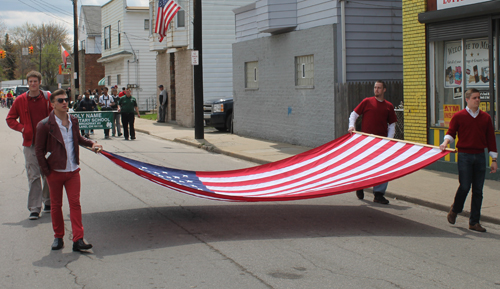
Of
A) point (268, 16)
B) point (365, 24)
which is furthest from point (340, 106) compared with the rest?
point (268, 16)

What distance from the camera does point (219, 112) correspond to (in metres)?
23.1

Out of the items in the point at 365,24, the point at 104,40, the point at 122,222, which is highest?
the point at 104,40

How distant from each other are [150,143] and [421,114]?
10.5 meters

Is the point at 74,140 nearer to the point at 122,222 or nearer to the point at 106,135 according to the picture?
the point at 122,222

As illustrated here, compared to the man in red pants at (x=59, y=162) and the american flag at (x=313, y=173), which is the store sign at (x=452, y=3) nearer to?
the american flag at (x=313, y=173)

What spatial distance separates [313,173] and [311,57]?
9.06m

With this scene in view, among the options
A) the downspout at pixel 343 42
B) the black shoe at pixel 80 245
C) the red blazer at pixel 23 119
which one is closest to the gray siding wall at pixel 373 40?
the downspout at pixel 343 42

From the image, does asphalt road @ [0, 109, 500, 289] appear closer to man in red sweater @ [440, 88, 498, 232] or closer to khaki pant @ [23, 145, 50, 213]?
khaki pant @ [23, 145, 50, 213]

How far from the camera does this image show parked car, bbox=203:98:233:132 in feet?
75.6

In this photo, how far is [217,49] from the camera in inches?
1036

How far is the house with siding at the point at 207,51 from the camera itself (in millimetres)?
26109

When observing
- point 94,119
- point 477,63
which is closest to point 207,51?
point 94,119

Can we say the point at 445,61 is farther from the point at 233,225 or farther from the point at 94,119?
the point at 94,119

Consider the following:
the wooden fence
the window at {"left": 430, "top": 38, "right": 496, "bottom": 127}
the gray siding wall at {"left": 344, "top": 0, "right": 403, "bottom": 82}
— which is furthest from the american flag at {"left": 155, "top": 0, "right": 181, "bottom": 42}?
the window at {"left": 430, "top": 38, "right": 496, "bottom": 127}
